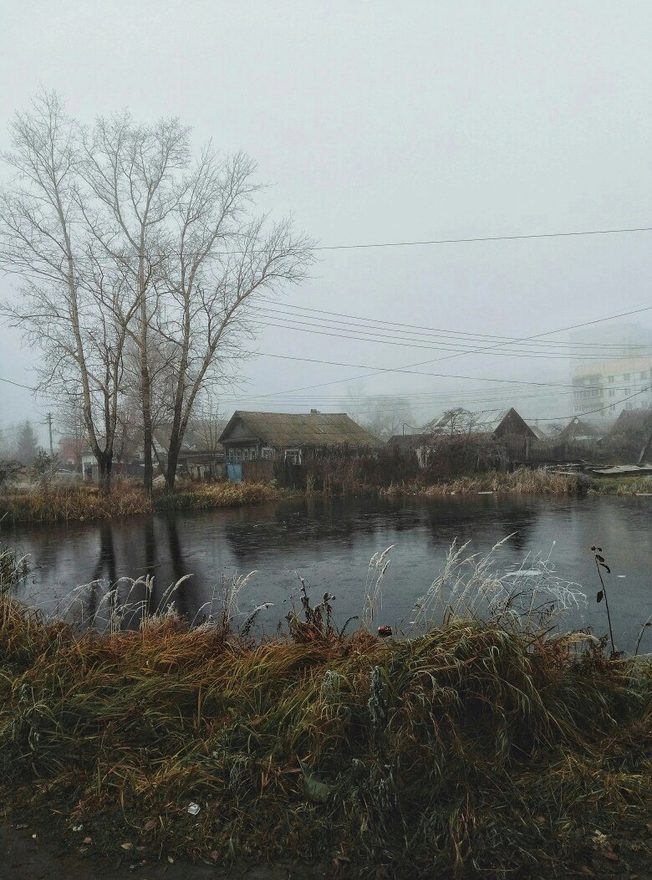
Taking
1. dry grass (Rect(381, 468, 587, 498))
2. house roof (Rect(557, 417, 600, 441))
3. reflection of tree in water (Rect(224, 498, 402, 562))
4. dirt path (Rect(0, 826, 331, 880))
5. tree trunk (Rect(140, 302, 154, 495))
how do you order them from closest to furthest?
dirt path (Rect(0, 826, 331, 880)), reflection of tree in water (Rect(224, 498, 402, 562)), dry grass (Rect(381, 468, 587, 498)), tree trunk (Rect(140, 302, 154, 495)), house roof (Rect(557, 417, 600, 441))

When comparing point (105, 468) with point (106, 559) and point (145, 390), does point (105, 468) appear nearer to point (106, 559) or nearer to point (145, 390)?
point (145, 390)

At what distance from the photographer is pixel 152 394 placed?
94.2 ft

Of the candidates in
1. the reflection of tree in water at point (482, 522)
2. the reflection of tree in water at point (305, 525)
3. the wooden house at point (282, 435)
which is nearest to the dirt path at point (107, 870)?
the reflection of tree in water at point (482, 522)

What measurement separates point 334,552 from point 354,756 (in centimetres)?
903

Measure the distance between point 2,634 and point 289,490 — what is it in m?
25.0

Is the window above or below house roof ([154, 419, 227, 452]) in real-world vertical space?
below

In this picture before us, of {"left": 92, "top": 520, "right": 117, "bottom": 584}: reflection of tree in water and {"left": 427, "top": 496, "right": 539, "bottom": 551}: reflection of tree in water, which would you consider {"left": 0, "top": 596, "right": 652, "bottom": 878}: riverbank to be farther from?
{"left": 427, "top": 496, "right": 539, "bottom": 551}: reflection of tree in water

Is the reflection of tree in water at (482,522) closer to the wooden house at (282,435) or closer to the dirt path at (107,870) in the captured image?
the dirt path at (107,870)

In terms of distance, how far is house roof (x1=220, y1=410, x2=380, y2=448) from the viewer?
3994cm

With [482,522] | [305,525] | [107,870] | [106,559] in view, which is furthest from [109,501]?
[107,870]

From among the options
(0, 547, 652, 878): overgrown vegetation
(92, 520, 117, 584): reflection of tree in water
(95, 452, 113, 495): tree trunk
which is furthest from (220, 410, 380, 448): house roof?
(0, 547, 652, 878): overgrown vegetation

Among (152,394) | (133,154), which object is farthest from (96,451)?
(133,154)

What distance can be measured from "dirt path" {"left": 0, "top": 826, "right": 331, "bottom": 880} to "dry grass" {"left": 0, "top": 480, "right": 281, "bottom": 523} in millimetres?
16057

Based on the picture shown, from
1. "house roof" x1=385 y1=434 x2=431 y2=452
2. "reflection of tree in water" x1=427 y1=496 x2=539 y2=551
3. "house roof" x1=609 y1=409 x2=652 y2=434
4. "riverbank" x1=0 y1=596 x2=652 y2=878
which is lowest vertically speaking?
"reflection of tree in water" x1=427 y1=496 x2=539 y2=551
